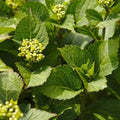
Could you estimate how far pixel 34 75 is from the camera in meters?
1.00

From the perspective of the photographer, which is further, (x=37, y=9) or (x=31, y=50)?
(x=37, y=9)

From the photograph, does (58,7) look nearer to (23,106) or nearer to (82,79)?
(82,79)

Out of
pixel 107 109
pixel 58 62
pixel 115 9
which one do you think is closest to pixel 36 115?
pixel 58 62

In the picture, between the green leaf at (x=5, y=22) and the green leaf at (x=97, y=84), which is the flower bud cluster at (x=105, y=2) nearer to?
the green leaf at (x=97, y=84)

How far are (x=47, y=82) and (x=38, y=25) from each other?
9.7 inches

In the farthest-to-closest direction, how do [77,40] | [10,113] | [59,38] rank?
[77,40] < [59,38] < [10,113]

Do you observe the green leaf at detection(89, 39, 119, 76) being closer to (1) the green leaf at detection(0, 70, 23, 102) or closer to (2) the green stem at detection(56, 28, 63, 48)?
(2) the green stem at detection(56, 28, 63, 48)

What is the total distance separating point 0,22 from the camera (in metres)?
1.14

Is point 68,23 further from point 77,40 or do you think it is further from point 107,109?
point 107,109

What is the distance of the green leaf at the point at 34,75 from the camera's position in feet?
3.06

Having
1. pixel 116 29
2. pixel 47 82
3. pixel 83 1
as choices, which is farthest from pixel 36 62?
pixel 116 29

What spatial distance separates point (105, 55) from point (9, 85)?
0.43 metres

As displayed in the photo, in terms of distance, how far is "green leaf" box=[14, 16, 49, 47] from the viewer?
3.48 feet

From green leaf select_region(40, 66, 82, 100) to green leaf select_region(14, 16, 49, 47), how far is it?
14 centimetres
